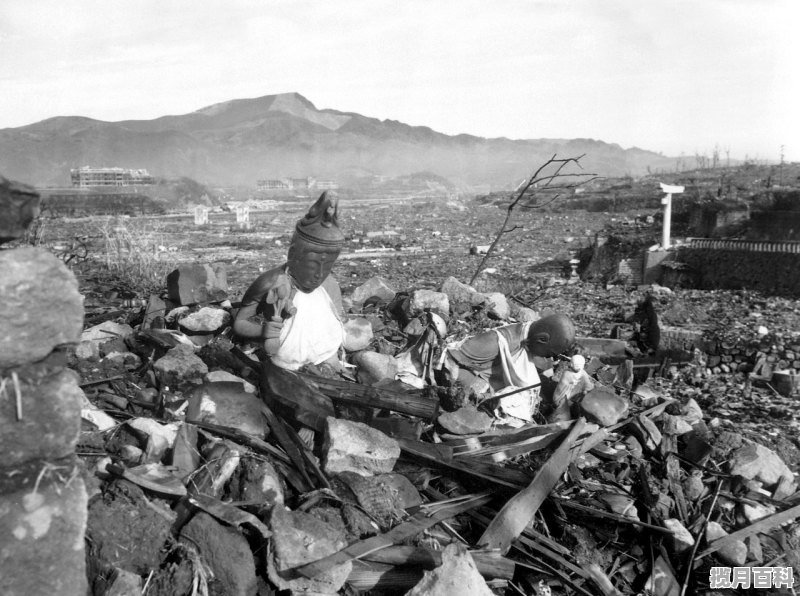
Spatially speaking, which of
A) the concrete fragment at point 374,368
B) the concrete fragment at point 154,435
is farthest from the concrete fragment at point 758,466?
the concrete fragment at point 154,435

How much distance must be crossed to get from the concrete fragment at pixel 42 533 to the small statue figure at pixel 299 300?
242 cm

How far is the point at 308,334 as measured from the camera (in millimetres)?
4242

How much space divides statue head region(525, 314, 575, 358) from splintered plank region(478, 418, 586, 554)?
1.07 meters

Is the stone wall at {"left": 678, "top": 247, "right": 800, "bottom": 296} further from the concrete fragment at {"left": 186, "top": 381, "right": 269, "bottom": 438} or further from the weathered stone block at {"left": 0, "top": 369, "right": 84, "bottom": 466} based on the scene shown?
the weathered stone block at {"left": 0, "top": 369, "right": 84, "bottom": 466}

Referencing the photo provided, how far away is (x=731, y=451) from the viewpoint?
411cm

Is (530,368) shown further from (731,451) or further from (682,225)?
(682,225)

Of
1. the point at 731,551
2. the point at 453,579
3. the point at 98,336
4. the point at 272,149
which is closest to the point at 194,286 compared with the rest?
the point at 98,336

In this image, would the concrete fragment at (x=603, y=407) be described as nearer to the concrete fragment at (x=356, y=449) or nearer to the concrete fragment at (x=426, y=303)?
the concrete fragment at (x=356, y=449)

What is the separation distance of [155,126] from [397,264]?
118699 millimetres

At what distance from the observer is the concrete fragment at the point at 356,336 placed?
489cm

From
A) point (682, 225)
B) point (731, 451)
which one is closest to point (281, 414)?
point (731, 451)

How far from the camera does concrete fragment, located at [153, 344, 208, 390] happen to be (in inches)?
156

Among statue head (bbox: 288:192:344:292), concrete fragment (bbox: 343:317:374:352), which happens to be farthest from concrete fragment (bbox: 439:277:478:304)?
statue head (bbox: 288:192:344:292)

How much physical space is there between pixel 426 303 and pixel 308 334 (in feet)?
6.04
